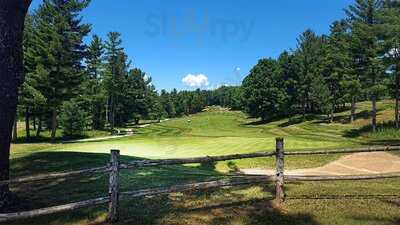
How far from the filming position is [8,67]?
31.5 feet

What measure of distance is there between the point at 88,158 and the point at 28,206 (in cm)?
1045

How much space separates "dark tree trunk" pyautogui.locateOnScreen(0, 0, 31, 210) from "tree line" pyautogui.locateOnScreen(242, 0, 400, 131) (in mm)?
33164

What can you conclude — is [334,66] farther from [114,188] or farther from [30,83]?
[114,188]

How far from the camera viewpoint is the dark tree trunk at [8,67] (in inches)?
372

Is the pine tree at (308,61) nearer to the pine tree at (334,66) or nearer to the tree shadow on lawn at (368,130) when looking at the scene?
the pine tree at (334,66)

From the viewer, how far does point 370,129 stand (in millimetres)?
47438

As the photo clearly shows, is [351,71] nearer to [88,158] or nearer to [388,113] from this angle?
[388,113]

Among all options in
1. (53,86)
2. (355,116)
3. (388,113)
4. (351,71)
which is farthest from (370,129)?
(53,86)

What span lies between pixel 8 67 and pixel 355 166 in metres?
18.5

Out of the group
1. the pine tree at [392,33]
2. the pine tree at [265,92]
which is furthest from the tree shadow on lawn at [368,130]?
the pine tree at [265,92]

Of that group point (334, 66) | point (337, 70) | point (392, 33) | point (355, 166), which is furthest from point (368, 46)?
point (355, 166)

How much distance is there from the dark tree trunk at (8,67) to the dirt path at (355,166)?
47.2 feet

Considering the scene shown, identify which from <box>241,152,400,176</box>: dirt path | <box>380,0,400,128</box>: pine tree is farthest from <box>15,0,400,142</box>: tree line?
<box>241,152,400,176</box>: dirt path

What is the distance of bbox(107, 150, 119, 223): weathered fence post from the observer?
345 inches
